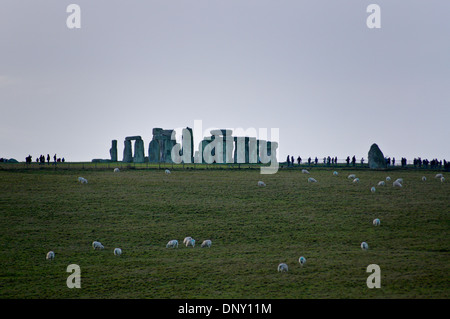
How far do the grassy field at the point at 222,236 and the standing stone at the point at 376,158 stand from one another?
14.6 m

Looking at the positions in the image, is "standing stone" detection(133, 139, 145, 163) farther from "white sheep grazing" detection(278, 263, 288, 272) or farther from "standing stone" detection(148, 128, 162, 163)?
"white sheep grazing" detection(278, 263, 288, 272)

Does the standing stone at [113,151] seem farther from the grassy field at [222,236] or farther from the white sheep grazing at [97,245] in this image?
the white sheep grazing at [97,245]

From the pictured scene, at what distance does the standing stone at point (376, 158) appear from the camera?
69125 mm

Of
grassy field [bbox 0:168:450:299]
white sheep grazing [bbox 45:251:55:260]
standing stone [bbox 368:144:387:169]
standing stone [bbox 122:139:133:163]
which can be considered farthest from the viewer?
standing stone [bbox 122:139:133:163]

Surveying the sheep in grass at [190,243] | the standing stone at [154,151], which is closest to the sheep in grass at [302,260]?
the sheep in grass at [190,243]

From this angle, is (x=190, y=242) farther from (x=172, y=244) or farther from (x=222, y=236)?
(x=222, y=236)

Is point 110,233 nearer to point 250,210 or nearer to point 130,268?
point 130,268

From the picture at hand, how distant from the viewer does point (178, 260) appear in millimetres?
26094

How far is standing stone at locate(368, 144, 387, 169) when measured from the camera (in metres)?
69.1

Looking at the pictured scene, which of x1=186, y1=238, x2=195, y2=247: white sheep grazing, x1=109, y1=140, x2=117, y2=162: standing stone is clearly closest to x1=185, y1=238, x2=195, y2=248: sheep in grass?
x1=186, y1=238, x2=195, y2=247: white sheep grazing

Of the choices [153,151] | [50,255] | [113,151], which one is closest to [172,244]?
[50,255]

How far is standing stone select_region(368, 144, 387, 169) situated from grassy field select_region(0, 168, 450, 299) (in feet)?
48.1
